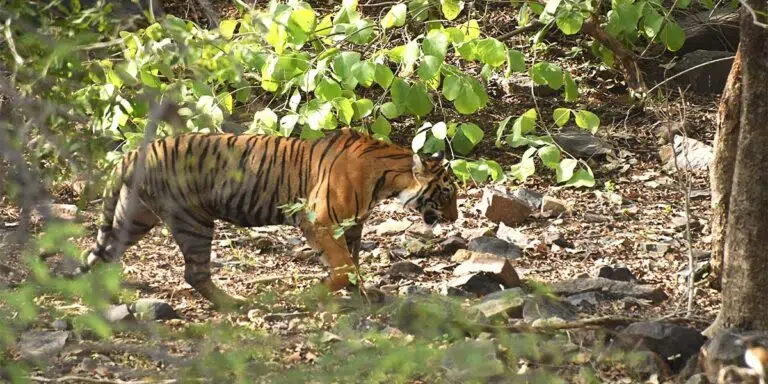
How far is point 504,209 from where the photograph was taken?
8.06 meters

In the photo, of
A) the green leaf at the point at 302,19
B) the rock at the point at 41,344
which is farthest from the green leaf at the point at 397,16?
the rock at the point at 41,344

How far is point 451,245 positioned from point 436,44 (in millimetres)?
1261

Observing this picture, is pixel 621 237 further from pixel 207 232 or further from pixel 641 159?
pixel 207 232

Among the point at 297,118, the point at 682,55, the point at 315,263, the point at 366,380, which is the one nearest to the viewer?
the point at 366,380

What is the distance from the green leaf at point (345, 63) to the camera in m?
7.56

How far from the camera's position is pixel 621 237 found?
7723 mm

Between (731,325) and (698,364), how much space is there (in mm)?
234

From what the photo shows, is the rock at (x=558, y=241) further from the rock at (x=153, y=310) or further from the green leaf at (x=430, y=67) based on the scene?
the rock at (x=153, y=310)

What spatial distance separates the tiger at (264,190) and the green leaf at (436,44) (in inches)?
34.4

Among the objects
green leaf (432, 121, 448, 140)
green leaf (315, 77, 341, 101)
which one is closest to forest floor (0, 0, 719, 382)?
green leaf (432, 121, 448, 140)

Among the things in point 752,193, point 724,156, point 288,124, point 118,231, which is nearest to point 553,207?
point 288,124

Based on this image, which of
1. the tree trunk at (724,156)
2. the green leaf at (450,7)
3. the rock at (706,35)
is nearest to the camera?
the tree trunk at (724,156)

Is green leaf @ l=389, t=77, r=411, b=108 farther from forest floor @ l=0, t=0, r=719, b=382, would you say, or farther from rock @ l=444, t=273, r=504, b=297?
rock @ l=444, t=273, r=504, b=297

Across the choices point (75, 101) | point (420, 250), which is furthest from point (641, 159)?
point (75, 101)
